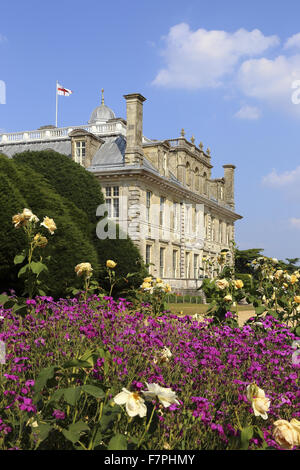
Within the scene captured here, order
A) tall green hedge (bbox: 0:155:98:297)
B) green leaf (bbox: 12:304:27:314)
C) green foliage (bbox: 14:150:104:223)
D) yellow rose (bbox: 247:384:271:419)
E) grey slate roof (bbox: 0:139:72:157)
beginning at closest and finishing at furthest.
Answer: yellow rose (bbox: 247:384:271:419), green leaf (bbox: 12:304:27:314), tall green hedge (bbox: 0:155:98:297), green foliage (bbox: 14:150:104:223), grey slate roof (bbox: 0:139:72:157)

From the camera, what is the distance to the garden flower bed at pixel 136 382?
2.99m

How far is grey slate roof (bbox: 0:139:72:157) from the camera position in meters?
34.2

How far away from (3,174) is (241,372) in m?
7.91

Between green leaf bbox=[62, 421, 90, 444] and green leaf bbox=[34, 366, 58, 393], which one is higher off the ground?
green leaf bbox=[34, 366, 58, 393]

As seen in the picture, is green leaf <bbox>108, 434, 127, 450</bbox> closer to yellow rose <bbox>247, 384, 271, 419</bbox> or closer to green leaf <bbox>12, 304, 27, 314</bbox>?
yellow rose <bbox>247, 384, 271, 419</bbox>

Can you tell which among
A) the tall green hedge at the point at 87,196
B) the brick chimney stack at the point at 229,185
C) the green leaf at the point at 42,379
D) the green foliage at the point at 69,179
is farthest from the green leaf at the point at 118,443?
the brick chimney stack at the point at 229,185

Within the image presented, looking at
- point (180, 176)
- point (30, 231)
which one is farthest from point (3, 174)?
point (180, 176)

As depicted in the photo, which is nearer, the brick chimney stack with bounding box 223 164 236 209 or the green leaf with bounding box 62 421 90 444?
the green leaf with bounding box 62 421 90 444

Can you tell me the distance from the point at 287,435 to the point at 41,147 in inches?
1367

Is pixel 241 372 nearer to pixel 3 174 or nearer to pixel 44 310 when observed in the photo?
pixel 44 310

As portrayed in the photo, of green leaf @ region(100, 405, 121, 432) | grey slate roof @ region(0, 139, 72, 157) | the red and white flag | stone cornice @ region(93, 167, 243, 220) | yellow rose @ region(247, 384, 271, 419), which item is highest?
the red and white flag

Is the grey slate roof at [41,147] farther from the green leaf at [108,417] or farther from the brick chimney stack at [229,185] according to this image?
the green leaf at [108,417]

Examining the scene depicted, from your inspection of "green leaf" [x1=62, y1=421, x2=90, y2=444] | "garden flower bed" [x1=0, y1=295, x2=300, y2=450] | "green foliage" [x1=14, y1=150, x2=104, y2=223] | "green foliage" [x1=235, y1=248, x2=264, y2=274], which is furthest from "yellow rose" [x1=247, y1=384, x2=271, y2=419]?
"green foliage" [x1=235, y1=248, x2=264, y2=274]

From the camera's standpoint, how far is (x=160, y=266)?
33875mm
